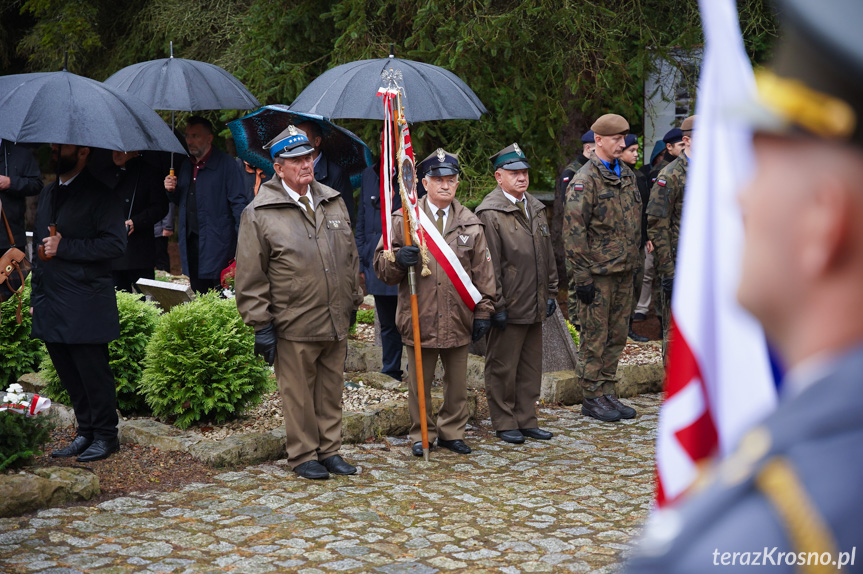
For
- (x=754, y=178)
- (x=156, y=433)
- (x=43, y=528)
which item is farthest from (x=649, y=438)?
(x=754, y=178)

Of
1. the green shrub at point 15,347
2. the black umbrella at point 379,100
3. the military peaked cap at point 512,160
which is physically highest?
the black umbrella at point 379,100

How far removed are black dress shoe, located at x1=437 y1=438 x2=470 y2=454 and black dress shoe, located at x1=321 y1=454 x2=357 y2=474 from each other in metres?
0.82

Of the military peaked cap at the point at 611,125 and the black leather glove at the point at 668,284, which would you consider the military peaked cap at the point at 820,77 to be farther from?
the black leather glove at the point at 668,284

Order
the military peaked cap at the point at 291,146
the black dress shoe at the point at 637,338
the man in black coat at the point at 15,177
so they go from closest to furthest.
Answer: the military peaked cap at the point at 291,146 → the man in black coat at the point at 15,177 → the black dress shoe at the point at 637,338

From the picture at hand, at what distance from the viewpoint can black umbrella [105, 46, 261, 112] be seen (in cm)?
859

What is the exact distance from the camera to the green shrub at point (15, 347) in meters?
7.96

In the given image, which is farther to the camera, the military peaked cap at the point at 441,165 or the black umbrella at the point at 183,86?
the black umbrella at the point at 183,86

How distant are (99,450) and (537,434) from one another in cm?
299

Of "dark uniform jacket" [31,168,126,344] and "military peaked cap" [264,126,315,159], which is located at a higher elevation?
"military peaked cap" [264,126,315,159]

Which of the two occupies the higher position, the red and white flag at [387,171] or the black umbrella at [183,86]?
the black umbrella at [183,86]

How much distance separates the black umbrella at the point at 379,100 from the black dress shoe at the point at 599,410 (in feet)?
7.90

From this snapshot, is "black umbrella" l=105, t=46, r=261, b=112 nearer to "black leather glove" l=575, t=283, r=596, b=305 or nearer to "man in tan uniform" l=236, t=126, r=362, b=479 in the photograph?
"man in tan uniform" l=236, t=126, r=362, b=479

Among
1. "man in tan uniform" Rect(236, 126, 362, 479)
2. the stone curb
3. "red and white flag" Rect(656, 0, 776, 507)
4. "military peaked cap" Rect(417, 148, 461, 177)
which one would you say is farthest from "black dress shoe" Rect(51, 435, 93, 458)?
"red and white flag" Rect(656, 0, 776, 507)

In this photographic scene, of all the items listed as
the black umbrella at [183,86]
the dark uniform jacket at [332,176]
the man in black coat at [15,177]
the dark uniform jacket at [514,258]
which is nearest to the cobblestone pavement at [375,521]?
the dark uniform jacket at [514,258]
